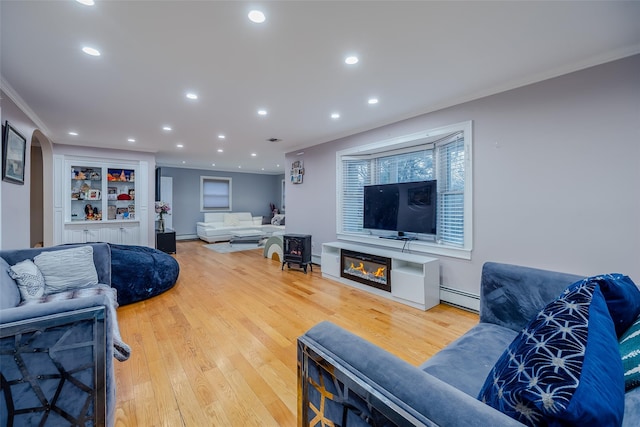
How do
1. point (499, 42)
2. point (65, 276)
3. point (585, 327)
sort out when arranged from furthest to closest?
point (65, 276) → point (499, 42) → point (585, 327)

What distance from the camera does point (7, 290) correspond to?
1940mm

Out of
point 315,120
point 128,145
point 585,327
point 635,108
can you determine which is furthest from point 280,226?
point 585,327

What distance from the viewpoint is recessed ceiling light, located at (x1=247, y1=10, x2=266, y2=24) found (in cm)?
175

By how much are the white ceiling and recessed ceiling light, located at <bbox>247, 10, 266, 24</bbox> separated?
45 millimetres

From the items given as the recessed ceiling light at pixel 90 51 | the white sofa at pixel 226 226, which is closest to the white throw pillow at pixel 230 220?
the white sofa at pixel 226 226

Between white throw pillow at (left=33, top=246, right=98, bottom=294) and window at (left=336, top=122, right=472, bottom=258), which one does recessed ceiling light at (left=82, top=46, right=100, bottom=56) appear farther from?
window at (left=336, top=122, right=472, bottom=258)

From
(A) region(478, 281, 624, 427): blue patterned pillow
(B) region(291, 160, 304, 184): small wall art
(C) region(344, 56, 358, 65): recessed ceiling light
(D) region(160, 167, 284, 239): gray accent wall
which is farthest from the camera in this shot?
(D) region(160, 167, 284, 239): gray accent wall

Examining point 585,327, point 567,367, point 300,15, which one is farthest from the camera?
point 300,15

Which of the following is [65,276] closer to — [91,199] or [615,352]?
[615,352]

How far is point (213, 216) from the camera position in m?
9.17

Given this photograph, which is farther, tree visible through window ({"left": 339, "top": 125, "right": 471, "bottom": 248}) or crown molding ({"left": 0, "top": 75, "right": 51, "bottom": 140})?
tree visible through window ({"left": 339, "top": 125, "right": 471, "bottom": 248})

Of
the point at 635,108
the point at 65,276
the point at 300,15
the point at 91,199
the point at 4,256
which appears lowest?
the point at 65,276

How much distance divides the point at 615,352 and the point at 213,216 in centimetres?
955

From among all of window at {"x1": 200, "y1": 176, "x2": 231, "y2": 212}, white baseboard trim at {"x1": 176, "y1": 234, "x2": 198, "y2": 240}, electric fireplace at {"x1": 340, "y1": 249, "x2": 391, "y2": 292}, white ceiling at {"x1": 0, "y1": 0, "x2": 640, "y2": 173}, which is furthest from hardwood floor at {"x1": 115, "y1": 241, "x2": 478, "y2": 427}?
window at {"x1": 200, "y1": 176, "x2": 231, "y2": 212}
